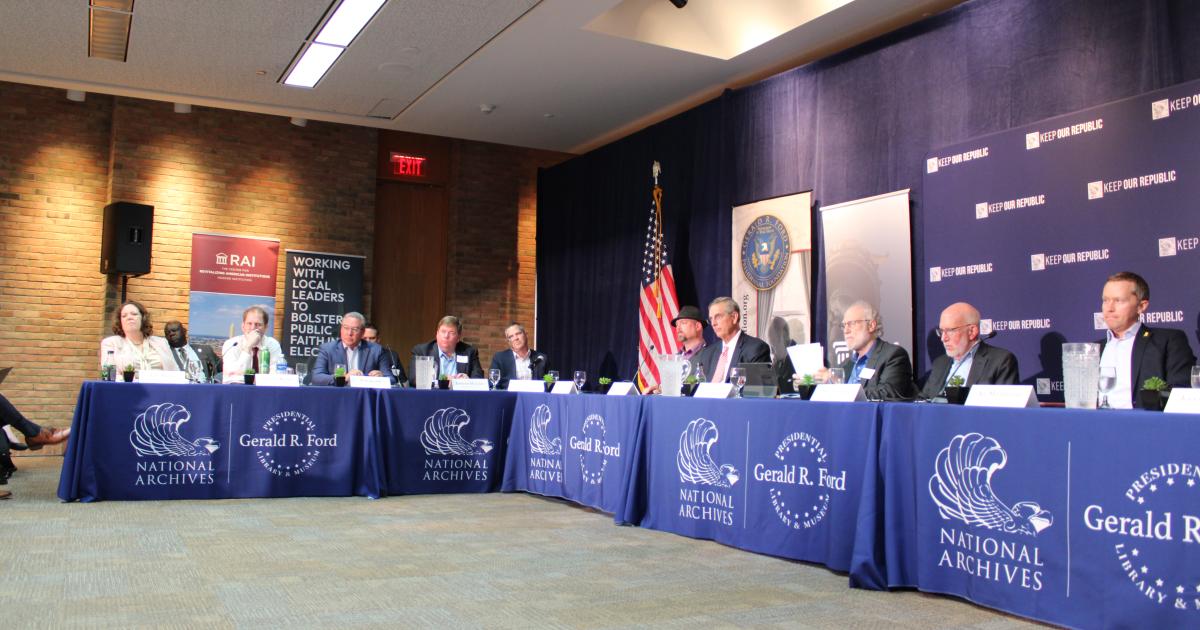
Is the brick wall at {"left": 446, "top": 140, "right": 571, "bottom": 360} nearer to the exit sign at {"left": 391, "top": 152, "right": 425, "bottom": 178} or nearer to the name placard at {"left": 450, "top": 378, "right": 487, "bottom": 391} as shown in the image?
the exit sign at {"left": 391, "top": 152, "right": 425, "bottom": 178}

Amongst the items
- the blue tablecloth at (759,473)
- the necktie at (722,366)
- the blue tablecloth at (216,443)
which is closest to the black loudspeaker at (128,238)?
the blue tablecloth at (216,443)

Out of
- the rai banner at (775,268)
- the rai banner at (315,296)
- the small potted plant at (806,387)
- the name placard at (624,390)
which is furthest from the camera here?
the rai banner at (315,296)

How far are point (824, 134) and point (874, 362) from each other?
2.46 meters

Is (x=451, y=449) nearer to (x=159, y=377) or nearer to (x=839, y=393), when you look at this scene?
(x=159, y=377)

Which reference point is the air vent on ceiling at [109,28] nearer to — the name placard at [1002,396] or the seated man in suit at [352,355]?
the seated man in suit at [352,355]

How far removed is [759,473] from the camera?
3.82 meters

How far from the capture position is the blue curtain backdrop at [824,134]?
16.0ft

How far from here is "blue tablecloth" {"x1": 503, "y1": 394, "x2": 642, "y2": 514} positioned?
4.72m

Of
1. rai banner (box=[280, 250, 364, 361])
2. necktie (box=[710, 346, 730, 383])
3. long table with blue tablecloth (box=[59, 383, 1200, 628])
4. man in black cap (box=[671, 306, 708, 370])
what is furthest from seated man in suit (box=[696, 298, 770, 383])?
rai banner (box=[280, 250, 364, 361])

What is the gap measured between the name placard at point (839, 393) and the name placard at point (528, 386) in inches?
91.1

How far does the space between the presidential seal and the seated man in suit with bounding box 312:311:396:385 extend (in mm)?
2768

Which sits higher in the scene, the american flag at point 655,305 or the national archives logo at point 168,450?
the american flag at point 655,305

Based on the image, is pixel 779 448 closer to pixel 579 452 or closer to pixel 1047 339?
pixel 579 452

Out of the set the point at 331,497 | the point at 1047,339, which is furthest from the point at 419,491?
the point at 1047,339
